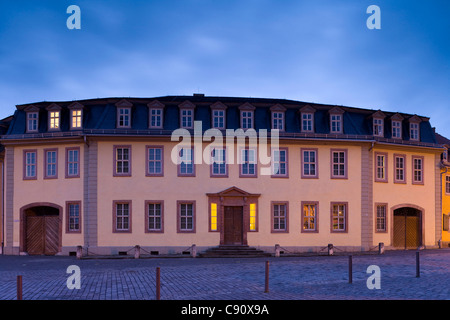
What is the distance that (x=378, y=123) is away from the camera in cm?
2730

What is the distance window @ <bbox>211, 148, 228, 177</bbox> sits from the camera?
82.5 feet

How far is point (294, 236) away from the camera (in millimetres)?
25375

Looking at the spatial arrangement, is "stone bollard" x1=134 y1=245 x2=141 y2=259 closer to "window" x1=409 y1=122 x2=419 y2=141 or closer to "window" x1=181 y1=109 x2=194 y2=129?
"window" x1=181 y1=109 x2=194 y2=129

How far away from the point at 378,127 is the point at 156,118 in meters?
13.6

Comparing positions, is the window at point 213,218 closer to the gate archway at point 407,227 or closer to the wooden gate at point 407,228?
the gate archway at point 407,227

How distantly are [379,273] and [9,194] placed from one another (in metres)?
20.8

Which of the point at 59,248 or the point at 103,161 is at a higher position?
the point at 103,161

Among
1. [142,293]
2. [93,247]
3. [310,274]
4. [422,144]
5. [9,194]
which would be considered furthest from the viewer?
[422,144]

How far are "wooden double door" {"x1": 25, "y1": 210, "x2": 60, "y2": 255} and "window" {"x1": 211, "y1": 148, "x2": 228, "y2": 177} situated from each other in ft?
30.9

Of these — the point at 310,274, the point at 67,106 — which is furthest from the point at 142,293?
the point at 67,106

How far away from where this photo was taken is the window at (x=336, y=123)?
2627 centimetres

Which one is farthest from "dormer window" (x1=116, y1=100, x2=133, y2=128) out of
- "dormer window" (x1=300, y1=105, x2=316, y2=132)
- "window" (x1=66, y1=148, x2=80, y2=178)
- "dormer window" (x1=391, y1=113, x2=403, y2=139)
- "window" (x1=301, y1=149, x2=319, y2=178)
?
"dormer window" (x1=391, y1=113, x2=403, y2=139)

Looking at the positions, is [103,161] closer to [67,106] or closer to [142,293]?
[67,106]

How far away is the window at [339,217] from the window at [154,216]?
991 centimetres
